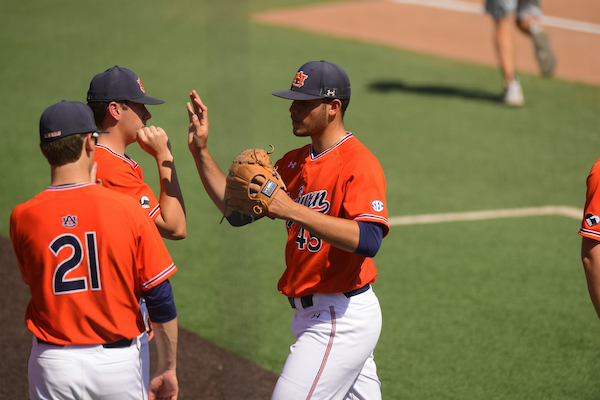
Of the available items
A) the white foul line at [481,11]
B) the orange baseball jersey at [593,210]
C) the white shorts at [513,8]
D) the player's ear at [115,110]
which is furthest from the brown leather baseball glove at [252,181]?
the white foul line at [481,11]

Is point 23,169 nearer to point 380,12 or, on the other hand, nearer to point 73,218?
point 73,218

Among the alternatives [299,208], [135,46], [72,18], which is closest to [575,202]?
[299,208]

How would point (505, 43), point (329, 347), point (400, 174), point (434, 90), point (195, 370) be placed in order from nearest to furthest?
point (329, 347) < point (195, 370) < point (400, 174) < point (505, 43) < point (434, 90)

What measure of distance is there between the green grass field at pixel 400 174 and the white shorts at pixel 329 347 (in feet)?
4.36

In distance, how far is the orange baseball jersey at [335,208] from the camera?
2.96m

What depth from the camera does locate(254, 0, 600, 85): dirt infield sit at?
13055mm

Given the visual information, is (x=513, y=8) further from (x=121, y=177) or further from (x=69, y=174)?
(x=69, y=174)

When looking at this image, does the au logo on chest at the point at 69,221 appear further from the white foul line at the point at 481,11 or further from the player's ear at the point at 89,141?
the white foul line at the point at 481,11

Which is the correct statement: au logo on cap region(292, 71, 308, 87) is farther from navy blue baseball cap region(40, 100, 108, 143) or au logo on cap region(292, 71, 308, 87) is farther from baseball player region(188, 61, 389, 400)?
navy blue baseball cap region(40, 100, 108, 143)

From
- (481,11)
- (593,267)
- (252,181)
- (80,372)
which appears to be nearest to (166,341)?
(80,372)

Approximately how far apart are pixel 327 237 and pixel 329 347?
0.58m

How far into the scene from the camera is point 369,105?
10688 mm

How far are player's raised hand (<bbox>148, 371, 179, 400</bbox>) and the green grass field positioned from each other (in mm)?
1578

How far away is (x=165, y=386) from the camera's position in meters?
2.99
